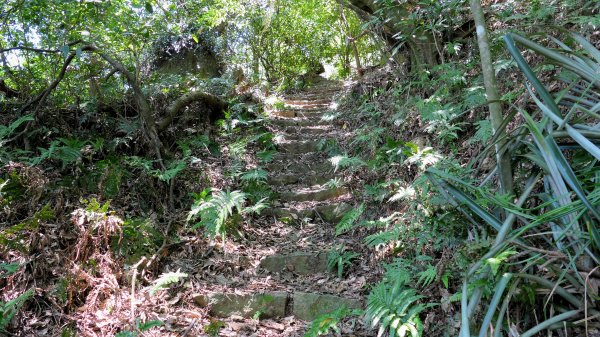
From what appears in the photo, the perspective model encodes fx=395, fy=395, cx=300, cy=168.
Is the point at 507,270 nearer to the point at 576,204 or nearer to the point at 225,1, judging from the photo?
the point at 576,204

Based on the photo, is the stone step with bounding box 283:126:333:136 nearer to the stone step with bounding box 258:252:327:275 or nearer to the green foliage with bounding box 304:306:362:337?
the stone step with bounding box 258:252:327:275

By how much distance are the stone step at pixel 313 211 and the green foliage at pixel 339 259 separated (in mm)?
876

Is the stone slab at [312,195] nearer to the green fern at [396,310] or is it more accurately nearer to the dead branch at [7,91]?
the green fern at [396,310]

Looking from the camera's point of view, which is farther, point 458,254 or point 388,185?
point 388,185

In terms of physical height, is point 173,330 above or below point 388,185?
below

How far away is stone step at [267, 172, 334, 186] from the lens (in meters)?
5.23

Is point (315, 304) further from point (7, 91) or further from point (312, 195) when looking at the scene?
point (7, 91)

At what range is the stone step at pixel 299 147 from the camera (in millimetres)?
6188

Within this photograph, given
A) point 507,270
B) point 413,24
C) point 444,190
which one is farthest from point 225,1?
point 507,270

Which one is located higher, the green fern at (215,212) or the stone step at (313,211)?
the green fern at (215,212)

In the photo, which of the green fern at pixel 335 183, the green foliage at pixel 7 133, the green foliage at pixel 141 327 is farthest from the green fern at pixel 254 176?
the green foliage at pixel 7 133

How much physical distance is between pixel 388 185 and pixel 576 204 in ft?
6.58

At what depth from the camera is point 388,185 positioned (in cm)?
376

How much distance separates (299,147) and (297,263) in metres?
2.83
